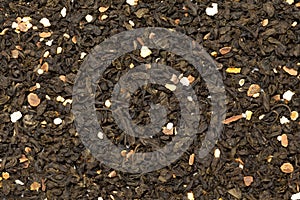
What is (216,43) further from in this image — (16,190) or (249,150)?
(16,190)

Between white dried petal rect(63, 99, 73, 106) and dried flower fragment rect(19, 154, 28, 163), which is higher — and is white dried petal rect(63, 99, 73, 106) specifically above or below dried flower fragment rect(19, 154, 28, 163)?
above

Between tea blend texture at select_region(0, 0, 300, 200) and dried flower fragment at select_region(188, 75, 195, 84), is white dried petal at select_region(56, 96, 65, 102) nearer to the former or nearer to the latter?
tea blend texture at select_region(0, 0, 300, 200)

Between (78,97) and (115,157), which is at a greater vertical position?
(78,97)

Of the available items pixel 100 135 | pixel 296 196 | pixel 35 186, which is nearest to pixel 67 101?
pixel 100 135

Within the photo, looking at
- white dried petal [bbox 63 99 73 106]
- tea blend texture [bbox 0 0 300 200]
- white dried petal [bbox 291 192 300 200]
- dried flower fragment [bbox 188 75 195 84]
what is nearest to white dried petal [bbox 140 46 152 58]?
tea blend texture [bbox 0 0 300 200]

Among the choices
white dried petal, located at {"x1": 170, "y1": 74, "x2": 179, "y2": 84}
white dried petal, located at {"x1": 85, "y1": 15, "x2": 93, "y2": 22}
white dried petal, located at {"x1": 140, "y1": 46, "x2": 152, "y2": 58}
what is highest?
white dried petal, located at {"x1": 85, "y1": 15, "x2": 93, "y2": 22}

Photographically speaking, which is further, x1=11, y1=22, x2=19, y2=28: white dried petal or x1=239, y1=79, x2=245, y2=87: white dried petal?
x1=11, y1=22, x2=19, y2=28: white dried petal

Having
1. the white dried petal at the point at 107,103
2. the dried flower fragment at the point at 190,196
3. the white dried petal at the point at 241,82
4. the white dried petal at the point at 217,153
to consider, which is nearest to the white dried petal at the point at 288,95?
the white dried petal at the point at 241,82

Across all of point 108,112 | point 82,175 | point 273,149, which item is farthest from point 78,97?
point 273,149
